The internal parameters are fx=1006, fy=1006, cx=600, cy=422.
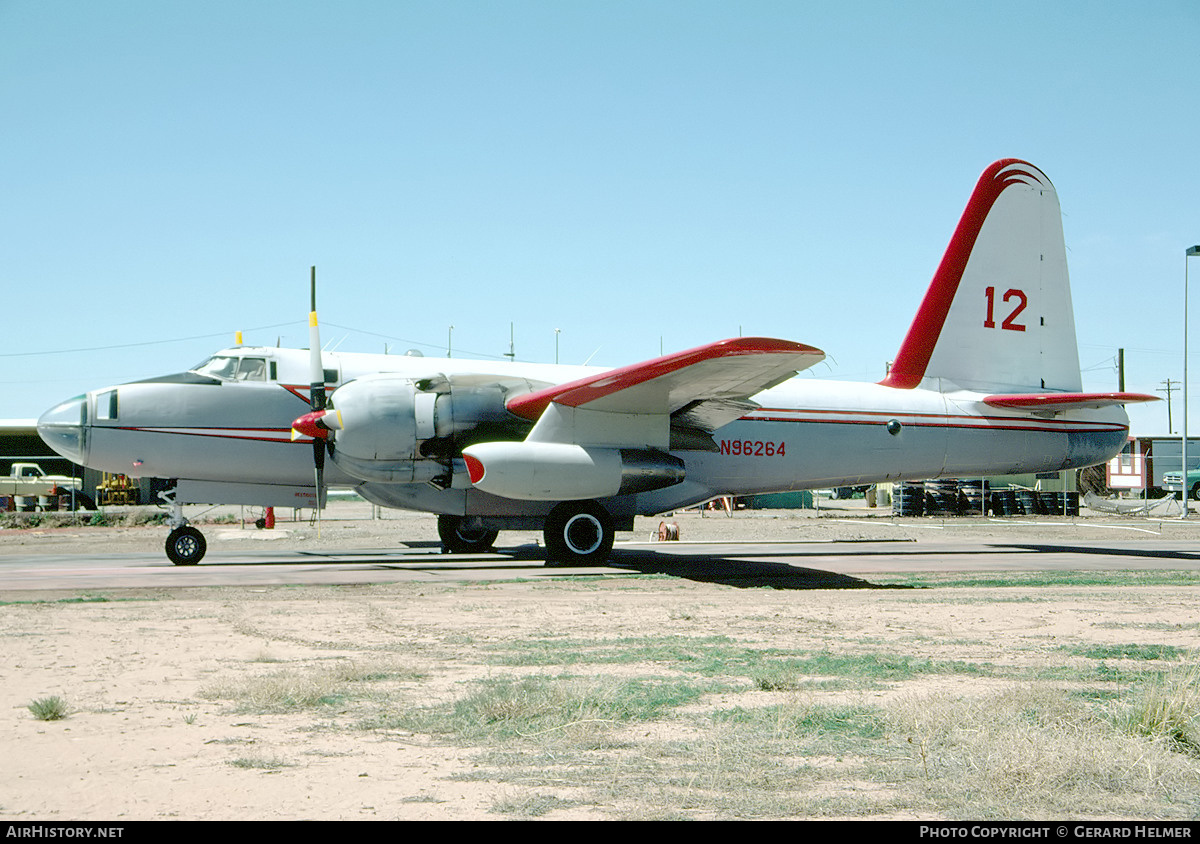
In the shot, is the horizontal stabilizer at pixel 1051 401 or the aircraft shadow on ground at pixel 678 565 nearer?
the aircraft shadow on ground at pixel 678 565

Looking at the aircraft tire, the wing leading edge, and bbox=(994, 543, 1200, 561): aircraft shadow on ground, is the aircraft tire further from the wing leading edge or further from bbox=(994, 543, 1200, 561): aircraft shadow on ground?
bbox=(994, 543, 1200, 561): aircraft shadow on ground

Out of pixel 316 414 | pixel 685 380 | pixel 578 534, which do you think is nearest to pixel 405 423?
pixel 316 414

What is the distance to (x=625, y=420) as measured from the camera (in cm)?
1800

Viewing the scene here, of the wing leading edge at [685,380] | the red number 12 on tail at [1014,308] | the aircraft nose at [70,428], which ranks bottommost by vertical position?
the aircraft nose at [70,428]

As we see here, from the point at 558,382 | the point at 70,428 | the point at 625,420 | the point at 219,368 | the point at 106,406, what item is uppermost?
the point at 219,368

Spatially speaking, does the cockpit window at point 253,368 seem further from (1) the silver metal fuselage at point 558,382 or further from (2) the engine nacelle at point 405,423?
(2) the engine nacelle at point 405,423

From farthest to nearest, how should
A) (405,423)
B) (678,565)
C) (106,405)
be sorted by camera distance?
1. (678,565)
2. (106,405)
3. (405,423)

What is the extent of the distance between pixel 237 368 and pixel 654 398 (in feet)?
26.5

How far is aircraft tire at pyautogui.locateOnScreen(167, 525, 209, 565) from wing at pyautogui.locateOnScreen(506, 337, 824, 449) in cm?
639

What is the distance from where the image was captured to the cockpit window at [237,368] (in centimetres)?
1911

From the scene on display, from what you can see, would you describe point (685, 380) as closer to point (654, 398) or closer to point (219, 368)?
point (654, 398)

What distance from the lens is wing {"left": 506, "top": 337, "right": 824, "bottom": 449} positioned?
15.7 m

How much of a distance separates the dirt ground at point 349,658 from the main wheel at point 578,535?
8.52ft

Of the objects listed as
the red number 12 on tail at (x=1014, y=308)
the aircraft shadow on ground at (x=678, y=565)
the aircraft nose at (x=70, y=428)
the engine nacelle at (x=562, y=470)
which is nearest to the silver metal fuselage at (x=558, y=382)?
the aircraft nose at (x=70, y=428)
